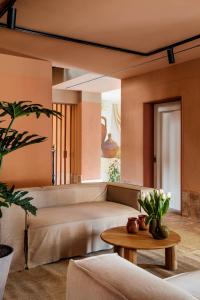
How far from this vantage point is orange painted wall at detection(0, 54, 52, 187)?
4863 mm

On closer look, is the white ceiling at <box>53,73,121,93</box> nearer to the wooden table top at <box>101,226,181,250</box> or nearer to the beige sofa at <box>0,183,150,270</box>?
the beige sofa at <box>0,183,150,270</box>

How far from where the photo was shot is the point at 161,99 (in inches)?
220

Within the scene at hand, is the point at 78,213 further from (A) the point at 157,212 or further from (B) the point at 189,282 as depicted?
(B) the point at 189,282

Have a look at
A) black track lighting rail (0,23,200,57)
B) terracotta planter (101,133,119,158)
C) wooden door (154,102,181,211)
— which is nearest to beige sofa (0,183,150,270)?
wooden door (154,102,181,211)

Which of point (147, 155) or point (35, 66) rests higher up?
point (35, 66)

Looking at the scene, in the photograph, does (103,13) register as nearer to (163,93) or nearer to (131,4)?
(131,4)

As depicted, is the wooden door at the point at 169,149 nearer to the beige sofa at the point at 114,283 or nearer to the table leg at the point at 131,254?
the table leg at the point at 131,254

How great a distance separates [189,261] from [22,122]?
3155mm

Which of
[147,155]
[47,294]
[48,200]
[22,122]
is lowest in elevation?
[47,294]

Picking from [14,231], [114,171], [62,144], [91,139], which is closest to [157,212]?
[14,231]

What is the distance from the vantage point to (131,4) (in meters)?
3.31

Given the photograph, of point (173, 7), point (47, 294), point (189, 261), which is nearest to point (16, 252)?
point (47, 294)

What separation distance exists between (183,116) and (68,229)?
2.91m

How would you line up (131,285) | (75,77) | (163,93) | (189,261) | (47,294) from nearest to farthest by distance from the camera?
(131,285) → (47,294) → (189,261) → (163,93) → (75,77)
